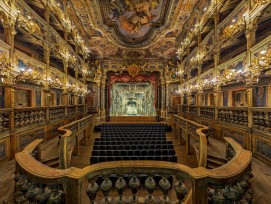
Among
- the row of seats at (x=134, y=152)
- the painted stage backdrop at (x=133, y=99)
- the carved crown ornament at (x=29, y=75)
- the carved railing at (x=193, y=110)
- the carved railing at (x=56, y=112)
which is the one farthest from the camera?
the painted stage backdrop at (x=133, y=99)

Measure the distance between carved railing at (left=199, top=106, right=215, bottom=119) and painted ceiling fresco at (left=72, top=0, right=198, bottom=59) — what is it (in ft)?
21.6

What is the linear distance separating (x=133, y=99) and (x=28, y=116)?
14.0 metres

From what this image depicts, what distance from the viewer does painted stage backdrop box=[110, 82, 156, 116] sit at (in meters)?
16.7

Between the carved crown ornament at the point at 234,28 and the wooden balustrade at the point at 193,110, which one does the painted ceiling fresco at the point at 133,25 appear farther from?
the wooden balustrade at the point at 193,110

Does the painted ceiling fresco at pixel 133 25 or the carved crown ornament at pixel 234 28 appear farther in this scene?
the painted ceiling fresco at pixel 133 25

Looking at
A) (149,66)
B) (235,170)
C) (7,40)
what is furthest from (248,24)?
(149,66)

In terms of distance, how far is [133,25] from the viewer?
9.88 metres

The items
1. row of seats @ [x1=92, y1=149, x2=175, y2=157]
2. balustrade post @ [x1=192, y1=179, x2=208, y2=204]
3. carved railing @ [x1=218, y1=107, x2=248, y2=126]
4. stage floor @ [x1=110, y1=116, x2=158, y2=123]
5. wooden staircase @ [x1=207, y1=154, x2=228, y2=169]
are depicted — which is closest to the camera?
balustrade post @ [x1=192, y1=179, x2=208, y2=204]

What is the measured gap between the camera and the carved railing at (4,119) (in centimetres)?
335

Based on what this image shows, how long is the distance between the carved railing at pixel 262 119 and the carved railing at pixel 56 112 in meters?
7.80

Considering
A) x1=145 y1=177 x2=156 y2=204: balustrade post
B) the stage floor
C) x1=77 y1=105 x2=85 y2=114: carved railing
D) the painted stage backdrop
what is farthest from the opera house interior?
the painted stage backdrop

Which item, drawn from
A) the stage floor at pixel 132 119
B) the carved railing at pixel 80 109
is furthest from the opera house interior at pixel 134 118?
the carved railing at pixel 80 109

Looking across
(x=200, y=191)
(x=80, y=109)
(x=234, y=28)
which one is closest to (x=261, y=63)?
(x=234, y=28)

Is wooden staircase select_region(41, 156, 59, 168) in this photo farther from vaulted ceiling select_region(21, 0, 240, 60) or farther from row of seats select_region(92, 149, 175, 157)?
vaulted ceiling select_region(21, 0, 240, 60)
